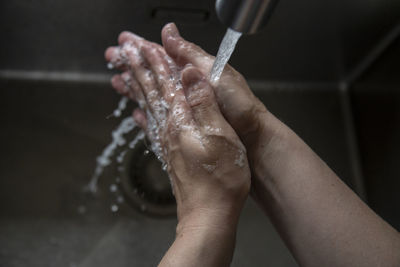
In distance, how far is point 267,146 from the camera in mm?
581

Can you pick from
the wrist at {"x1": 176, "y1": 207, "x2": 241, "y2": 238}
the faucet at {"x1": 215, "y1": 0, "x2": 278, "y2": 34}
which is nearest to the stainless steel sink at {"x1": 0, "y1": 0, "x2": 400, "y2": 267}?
the wrist at {"x1": 176, "y1": 207, "x2": 241, "y2": 238}

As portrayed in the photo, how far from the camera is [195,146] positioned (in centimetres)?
51

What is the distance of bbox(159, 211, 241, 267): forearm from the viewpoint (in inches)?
17.4

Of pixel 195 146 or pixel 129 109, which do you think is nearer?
pixel 195 146

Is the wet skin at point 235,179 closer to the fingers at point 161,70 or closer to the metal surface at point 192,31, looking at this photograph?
the fingers at point 161,70

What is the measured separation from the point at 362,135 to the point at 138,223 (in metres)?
0.49

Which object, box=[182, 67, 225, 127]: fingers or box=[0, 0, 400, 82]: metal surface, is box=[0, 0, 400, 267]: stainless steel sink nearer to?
box=[0, 0, 400, 82]: metal surface

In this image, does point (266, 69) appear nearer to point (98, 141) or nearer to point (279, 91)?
point (279, 91)

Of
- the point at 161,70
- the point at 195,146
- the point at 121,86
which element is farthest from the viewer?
the point at 121,86

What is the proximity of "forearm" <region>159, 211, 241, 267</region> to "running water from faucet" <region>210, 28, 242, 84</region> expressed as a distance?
0.65 ft

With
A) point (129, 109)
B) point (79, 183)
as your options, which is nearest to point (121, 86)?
point (129, 109)

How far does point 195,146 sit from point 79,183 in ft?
1.31

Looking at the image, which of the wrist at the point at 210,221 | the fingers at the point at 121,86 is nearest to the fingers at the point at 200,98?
the wrist at the point at 210,221

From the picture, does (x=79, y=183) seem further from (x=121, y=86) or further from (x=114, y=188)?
(x=121, y=86)
